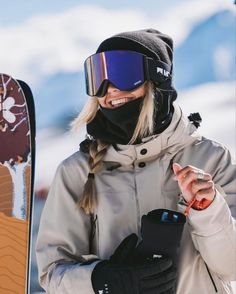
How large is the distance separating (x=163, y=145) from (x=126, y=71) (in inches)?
8.7

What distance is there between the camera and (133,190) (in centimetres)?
134

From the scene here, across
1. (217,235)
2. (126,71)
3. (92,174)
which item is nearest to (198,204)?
(217,235)

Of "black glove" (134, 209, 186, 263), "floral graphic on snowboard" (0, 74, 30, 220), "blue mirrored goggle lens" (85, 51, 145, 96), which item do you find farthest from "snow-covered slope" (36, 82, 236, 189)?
"black glove" (134, 209, 186, 263)

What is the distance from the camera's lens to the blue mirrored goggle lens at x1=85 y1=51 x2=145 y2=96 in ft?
4.65

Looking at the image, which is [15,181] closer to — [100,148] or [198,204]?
[100,148]

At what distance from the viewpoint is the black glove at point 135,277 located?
3.99 feet

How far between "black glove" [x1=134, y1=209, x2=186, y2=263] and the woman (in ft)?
0.05

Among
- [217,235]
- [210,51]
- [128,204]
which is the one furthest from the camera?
[210,51]

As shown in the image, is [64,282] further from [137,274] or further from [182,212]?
[182,212]

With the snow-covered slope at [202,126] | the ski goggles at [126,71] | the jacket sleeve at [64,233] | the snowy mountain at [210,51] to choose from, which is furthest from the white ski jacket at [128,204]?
the snowy mountain at [210,51]

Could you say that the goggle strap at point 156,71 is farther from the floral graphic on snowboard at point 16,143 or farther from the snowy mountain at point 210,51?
the snowy mountain at point 210,51

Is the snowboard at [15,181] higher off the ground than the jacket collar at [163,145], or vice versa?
the jacket collar at [163,145]

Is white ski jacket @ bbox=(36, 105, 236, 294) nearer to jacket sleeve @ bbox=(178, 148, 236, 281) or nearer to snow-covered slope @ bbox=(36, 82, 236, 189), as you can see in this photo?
jacket sleeve @ bbox=(178, 148, 236, 281)

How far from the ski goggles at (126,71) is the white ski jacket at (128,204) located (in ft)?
0.37
